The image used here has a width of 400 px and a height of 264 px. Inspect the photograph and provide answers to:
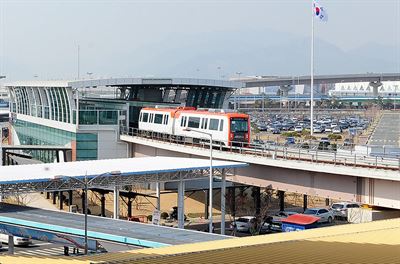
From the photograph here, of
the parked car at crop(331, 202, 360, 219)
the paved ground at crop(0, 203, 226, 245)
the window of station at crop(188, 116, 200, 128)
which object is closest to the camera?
the paved ground at crop(0, 203, 226, 245)

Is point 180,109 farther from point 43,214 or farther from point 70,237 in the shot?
point 70,237

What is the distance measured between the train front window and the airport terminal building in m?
13.9

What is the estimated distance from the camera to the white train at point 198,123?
1843 inches

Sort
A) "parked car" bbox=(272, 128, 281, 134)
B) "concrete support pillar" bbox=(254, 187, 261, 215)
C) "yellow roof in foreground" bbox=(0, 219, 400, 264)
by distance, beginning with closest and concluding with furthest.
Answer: "yellow roof in foreground" bbox=(0, 219, 400, 264) → "concrete support pillar" bbox=(254, 187, 261, 215) → "parked car" bbox=(272, 128, 281, 134)

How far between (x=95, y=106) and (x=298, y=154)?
24281 millimetres

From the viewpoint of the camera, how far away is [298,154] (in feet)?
132

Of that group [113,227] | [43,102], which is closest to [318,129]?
[43,102]

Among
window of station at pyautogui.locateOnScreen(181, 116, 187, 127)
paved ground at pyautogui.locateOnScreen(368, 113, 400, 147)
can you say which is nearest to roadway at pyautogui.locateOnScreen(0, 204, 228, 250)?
window of station at pyautogui.locateOnScreen(181, 116, 187, 127)

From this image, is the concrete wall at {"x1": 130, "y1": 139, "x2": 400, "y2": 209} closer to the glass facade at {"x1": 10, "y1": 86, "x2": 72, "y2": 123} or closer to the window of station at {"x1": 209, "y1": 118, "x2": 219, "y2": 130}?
the window of station at {"x1": 209, "y1": 118, "x2": 219, "y2": 130}

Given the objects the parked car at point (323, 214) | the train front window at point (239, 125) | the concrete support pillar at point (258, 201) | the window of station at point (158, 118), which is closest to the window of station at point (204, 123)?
the train front window at point (239, 125)

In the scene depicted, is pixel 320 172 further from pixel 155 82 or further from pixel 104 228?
pixel 155 82

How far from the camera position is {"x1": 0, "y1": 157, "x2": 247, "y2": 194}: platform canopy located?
3466cm

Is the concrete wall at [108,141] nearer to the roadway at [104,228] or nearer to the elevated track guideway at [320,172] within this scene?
the elevated track guideway at [320,172]

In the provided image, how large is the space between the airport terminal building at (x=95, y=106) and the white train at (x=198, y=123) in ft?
8.53
